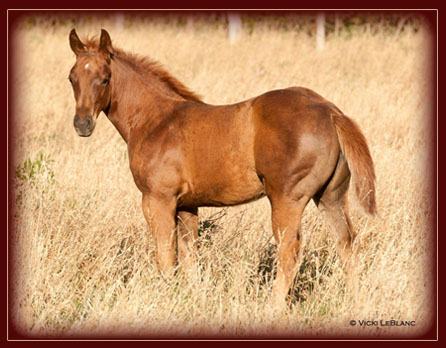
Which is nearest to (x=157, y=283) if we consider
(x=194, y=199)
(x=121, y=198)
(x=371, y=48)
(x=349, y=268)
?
(x=194, y=199)

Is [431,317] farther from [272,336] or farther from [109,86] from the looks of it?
[109,86]

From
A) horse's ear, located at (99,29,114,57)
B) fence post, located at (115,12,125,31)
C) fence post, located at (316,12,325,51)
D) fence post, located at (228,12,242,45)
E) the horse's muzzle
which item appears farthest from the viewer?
fence post, located at (115,12,125,31)

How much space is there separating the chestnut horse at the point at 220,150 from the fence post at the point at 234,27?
26.7 ft

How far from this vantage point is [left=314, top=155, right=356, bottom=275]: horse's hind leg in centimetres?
472

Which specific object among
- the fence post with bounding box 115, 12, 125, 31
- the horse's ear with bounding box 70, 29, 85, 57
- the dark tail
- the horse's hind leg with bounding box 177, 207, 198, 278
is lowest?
the horse's hind leg with bounding box 177, 207, 198, 278

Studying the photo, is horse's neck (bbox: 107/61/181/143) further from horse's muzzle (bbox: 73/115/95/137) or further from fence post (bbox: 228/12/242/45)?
fence post (bbox: 228/12/242/45)

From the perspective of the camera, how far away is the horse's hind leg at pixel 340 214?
15.5 feet

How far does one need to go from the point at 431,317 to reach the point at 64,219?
349 centimetres

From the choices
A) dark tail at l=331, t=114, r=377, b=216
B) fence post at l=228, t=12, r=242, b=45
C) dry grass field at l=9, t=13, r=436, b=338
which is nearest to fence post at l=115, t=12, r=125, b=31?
fence post at l=228, t=12, r=242, b=45

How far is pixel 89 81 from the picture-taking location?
4.86 metres

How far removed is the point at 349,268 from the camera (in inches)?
192

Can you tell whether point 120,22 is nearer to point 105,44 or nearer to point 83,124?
point 105,44

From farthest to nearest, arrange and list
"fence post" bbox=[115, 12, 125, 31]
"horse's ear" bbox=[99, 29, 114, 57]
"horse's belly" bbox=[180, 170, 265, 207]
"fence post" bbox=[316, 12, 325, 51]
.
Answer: "fence post" bbox=[115, 12, 125, 31]
"fence post" bbox=[316, 12, 325, 51]
"horse's ear" bbox=[99, 29, 114, 57]
"horse's belly" bbox=[180, 170, 265, 207]

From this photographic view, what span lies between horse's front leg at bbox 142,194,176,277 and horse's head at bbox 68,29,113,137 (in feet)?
2.60
